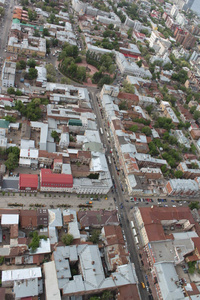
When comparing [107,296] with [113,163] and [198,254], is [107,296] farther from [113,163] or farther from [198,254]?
[113,163]

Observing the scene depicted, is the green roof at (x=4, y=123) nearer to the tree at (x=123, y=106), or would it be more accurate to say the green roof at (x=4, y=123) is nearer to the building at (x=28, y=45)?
the tree at (x=123, y=106)

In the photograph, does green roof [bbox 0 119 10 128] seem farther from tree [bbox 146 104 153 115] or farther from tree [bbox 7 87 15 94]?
tree [bbox 146 104 153 115]

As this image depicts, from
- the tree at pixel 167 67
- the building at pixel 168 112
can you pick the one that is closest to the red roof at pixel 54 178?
the building at pixel 168 112

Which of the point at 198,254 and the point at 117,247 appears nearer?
the point at 117,247

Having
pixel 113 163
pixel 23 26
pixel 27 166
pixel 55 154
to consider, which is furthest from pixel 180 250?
pixel 23 26

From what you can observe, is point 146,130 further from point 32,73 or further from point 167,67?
point 167,67
